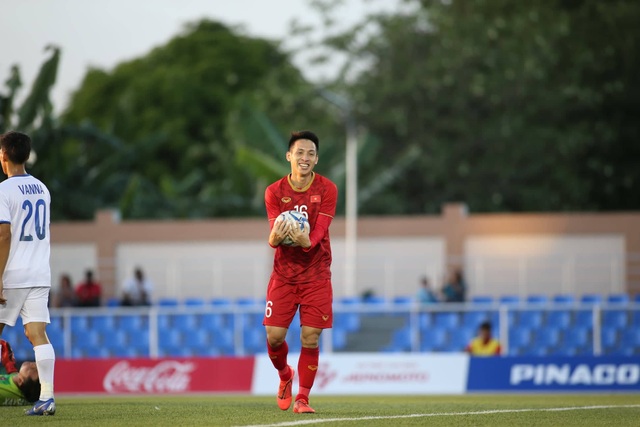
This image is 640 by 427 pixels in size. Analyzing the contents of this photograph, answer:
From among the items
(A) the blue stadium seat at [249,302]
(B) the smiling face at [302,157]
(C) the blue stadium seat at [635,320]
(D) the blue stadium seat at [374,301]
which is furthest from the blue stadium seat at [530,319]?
(B) the smiling face at [302,157]

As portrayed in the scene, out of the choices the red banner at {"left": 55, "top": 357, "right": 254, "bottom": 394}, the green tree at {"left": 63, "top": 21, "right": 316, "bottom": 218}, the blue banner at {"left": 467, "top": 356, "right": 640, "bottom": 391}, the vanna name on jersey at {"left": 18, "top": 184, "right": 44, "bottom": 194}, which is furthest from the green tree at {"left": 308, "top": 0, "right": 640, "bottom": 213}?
the vanna name on jersey at {"left": 18, "top": 184, "right": 44, "bottom": 194}

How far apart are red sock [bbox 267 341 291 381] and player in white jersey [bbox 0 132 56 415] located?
6.04ft

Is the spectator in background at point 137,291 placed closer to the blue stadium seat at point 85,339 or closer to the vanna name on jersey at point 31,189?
the blue stadium seat at point 85,339

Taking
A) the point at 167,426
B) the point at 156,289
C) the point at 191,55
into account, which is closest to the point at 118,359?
the point at 156,289

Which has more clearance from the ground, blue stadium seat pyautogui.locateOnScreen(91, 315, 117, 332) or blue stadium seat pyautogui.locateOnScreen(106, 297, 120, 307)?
blue stadium seat pyautogui.locateOnScreen(106, 297, 120, 307)

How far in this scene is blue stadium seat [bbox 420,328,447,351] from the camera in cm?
2400

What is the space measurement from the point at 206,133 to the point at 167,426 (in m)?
44.1

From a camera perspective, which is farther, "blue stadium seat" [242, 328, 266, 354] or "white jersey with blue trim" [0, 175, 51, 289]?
"blue stadium seat" [242, 328, 266, 354]

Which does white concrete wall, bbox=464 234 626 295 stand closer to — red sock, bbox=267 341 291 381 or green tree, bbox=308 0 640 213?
green tree, bbox=308 0 640 213

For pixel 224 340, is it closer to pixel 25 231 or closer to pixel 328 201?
pixel 328 201

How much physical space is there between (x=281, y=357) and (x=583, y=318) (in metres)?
13.7

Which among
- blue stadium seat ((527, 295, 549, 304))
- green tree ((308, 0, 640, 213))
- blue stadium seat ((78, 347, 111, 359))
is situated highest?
green tree ((308, 0, 640, 213))

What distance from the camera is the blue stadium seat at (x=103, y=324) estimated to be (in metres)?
24.6

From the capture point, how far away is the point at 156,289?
32344 mm
